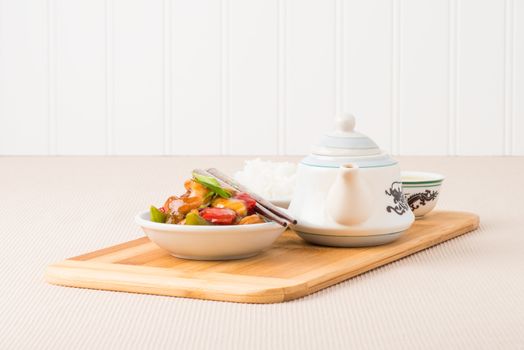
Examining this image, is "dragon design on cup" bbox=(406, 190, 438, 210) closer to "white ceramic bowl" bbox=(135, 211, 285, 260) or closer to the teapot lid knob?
the teapot lid knob

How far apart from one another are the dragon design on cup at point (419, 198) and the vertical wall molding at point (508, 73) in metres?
1.48

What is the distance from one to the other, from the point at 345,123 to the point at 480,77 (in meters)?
1.66

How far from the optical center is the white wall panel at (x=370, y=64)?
117 inches

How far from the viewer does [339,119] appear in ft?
4.68

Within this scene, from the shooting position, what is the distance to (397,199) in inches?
56.1

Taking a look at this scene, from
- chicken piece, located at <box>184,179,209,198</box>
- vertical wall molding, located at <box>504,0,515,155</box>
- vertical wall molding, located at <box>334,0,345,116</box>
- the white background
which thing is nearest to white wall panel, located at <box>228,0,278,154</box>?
the white background

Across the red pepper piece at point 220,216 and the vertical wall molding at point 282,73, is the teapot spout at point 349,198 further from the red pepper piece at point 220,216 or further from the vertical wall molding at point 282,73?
the vertical wall molding at point 282,73

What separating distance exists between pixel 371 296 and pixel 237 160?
169cm

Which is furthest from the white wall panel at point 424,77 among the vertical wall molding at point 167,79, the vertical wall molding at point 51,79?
the vertical wall molding at point 51,79

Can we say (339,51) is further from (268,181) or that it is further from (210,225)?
(210,225)

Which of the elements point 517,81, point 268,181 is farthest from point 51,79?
point 268,181

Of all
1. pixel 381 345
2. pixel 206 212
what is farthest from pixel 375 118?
pixel 381 345

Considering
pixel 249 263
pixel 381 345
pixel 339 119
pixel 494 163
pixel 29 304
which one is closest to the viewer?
pixel 381 345

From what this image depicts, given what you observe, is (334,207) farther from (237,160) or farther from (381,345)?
(237,160)
